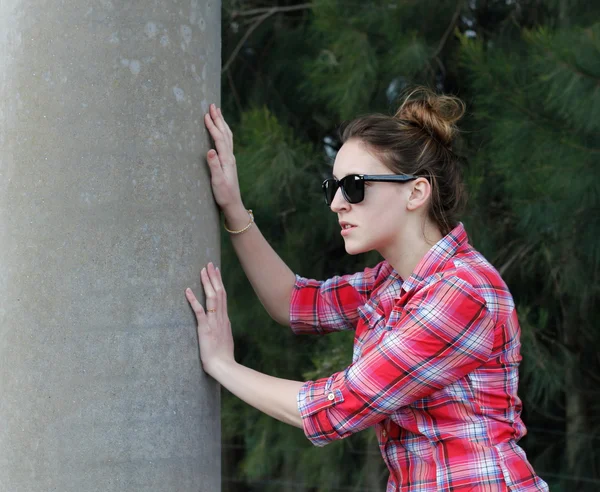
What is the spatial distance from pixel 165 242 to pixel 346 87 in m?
2.37

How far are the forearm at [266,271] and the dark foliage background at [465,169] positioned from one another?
125 cm

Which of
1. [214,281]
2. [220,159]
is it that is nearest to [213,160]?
[220,159]

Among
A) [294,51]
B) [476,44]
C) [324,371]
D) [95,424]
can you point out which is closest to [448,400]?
[95,424]

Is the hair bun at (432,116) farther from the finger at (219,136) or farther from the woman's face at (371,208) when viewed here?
the finger at (219,136)

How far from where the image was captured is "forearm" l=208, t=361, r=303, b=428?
175 centimetres

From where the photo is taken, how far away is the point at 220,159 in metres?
1.84

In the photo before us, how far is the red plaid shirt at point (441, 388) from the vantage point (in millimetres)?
1690

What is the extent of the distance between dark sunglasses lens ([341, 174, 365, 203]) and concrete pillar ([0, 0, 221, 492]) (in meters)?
0.42

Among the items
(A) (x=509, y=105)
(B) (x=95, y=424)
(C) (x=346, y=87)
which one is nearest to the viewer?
(B) (x=95, y=424)

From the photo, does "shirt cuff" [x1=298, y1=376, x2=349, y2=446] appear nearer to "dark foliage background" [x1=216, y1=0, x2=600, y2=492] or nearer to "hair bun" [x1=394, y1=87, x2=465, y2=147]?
"hair bun" [x1=394, y1=87, x2=465, y2=147]

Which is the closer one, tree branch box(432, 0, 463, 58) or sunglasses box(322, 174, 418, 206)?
sunglasses box(322, 174, 418, 206)

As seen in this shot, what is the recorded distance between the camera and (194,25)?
1.68 meters

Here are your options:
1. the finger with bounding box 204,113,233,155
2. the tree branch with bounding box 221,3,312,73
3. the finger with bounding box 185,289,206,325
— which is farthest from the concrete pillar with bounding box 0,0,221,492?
the tree branch with bounding box 221,3,312,73

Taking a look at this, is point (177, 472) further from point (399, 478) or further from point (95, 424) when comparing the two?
point (399, 478)
